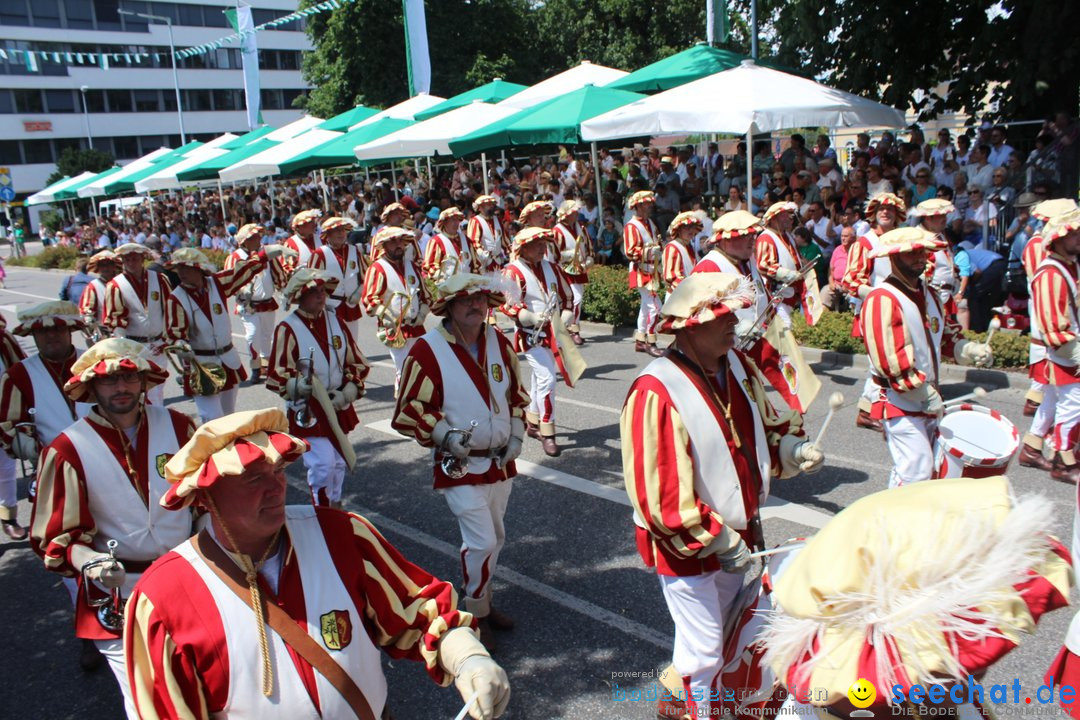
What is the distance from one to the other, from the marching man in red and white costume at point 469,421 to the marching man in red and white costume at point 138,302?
466 cm

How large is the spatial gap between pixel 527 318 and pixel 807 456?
15.3 ft

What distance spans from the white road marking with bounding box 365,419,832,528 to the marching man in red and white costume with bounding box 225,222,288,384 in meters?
5.23

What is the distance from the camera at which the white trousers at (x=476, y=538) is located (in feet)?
16.1

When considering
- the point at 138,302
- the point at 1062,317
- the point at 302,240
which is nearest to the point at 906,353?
the point at 1062,317

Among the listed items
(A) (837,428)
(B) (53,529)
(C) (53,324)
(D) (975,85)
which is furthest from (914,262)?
(D) (975,85)

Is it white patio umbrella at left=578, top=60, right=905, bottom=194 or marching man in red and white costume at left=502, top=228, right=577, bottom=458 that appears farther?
white patio umbrella at left=578, top=60, right=905, bottom=194

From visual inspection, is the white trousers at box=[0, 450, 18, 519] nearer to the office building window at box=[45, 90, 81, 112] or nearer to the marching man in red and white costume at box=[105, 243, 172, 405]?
the marching man in red and white costume at box=[105, 243, 172, 405]

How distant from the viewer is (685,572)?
3.57m

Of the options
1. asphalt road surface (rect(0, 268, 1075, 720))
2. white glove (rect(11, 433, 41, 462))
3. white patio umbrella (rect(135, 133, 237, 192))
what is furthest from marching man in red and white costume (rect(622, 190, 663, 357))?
white patio umbrella (rect(135, 133, 237, 192))

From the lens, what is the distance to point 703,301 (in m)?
3.54

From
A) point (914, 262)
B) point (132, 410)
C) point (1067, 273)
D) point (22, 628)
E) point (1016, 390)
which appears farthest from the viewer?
point (1016, 390)

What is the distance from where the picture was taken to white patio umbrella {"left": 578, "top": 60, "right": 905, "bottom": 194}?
11.4 meters

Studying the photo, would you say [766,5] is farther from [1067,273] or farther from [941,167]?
[1067,273]

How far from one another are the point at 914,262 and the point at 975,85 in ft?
34.7
